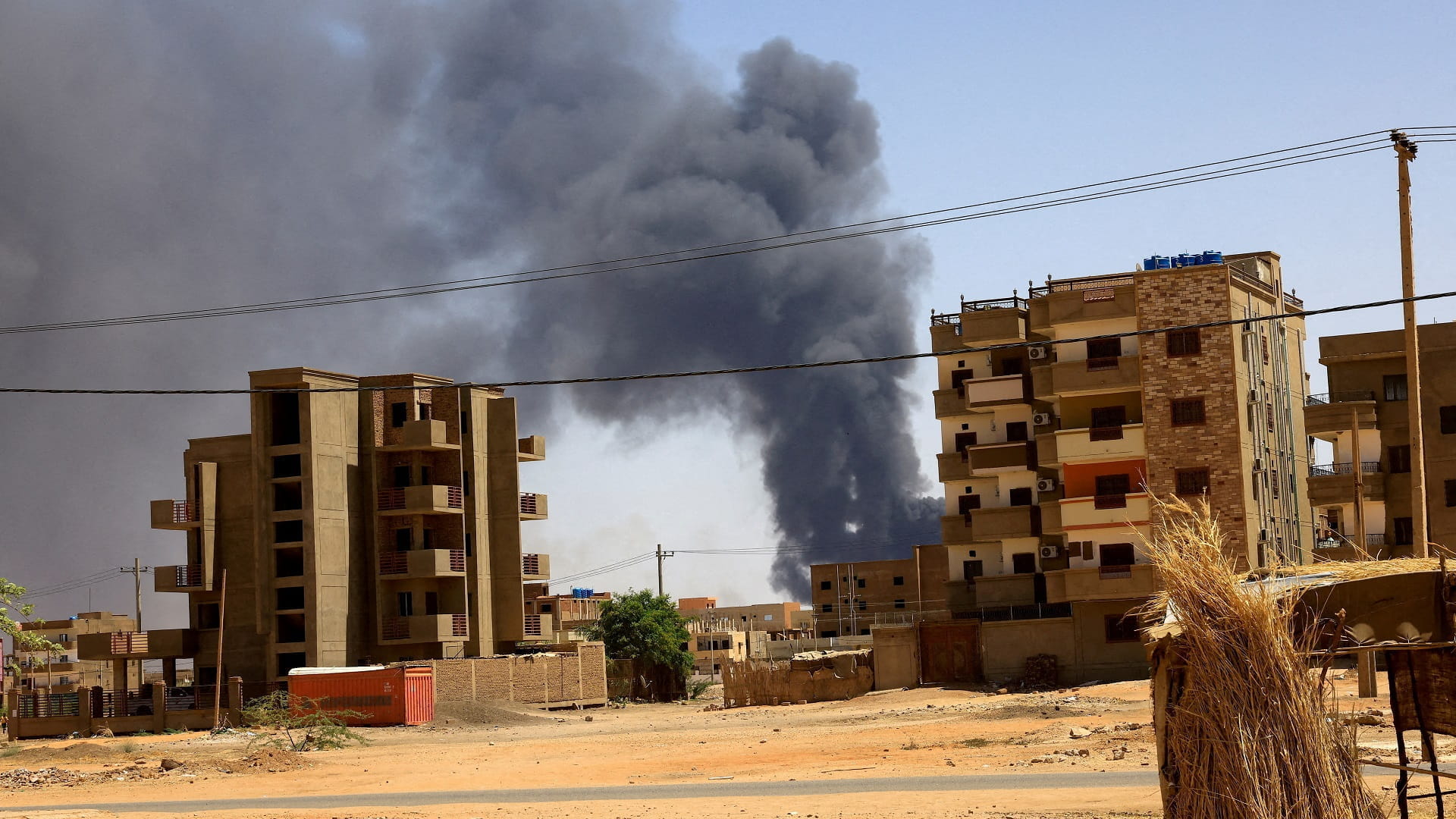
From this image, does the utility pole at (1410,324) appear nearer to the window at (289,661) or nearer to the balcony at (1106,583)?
the balcony at (1106,583)

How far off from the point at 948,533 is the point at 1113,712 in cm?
3117

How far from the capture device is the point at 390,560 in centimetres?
8250

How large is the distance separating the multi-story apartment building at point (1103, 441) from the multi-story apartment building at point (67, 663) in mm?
67588

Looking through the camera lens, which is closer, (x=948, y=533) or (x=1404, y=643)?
(x=1404, y=643)

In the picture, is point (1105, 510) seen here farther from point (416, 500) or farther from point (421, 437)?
point (416, 500)

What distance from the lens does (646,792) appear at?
1189 inches

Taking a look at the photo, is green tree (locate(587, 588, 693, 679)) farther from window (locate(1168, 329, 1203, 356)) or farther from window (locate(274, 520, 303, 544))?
window (locate(1168, 329, 1203, 356))

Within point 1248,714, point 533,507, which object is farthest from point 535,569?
point 1248,714

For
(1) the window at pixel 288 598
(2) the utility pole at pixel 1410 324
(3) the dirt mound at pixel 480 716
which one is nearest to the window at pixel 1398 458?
(2) the utility pole at pixel 1410 324

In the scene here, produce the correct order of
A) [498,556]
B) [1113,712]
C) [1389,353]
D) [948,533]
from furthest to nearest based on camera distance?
[498,556] < [948,533] < [1389,353] < [1113,712]

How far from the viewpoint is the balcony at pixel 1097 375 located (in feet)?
231

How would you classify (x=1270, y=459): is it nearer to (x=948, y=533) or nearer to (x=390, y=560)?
(x=948, y=533)

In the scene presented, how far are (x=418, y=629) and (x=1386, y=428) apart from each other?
49387 millimetres

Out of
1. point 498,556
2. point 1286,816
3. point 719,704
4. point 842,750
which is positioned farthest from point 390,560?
point 1286,816
